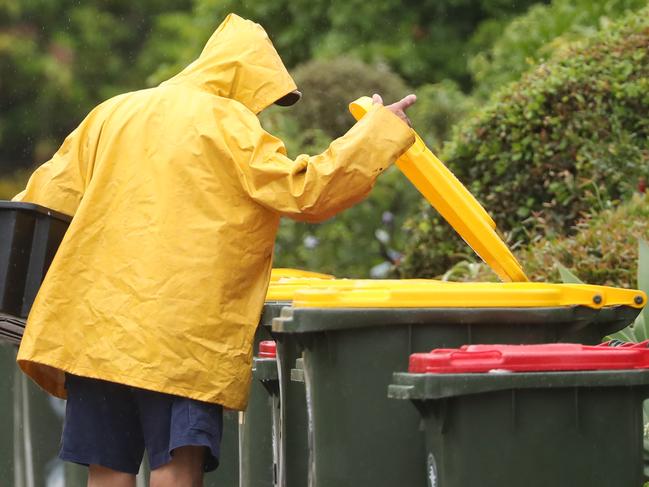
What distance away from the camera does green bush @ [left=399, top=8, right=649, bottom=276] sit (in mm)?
6879

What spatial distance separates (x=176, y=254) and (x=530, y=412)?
1065 mm

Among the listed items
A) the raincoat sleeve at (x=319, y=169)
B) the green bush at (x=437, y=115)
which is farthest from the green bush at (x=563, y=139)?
the green bush at (x=437, y=115)

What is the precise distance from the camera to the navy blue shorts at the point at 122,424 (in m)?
3.90

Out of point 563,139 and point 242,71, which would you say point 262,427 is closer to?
point 242,71

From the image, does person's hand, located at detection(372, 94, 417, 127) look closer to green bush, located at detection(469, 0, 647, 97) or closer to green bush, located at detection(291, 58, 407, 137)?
green bush, located at detection(469, 0, 647, 97)

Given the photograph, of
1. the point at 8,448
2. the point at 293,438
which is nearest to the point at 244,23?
the point at 293,438

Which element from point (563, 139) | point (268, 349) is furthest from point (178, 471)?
point (563, 139)

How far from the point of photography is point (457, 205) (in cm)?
433

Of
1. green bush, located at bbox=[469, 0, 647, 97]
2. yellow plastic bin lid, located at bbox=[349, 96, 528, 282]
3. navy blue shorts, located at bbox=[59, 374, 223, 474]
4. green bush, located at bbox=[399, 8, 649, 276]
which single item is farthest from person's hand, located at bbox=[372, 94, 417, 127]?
green bush, located at bbox=[469, 0, 647, 97]

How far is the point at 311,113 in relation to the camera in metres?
11.5

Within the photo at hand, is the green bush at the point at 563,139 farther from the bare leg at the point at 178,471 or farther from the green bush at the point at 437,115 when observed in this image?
the green bush at the point at 437,115

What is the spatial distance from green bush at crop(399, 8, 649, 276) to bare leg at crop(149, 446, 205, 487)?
128 inches

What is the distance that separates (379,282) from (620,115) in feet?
10.6

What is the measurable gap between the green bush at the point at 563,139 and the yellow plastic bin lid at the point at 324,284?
231 cm
